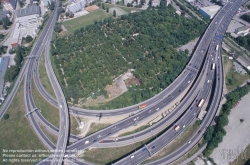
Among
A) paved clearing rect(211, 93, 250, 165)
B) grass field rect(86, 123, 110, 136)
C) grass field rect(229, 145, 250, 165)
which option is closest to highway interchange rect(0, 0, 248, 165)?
grass field rect(86, 123, 110, 136)

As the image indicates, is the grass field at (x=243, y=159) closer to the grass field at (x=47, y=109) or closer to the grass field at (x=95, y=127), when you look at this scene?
the grass field at (x=95, y=127)

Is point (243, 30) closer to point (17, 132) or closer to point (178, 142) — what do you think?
point (178, 142)

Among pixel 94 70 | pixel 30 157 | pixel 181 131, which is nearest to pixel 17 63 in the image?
pixel 94 70

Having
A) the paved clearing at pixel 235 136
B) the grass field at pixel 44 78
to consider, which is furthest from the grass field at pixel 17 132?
the paved clearing at pixel 235 136

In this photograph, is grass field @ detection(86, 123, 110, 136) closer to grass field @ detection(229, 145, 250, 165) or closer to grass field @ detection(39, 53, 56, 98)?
grass field @ detection(39, 53, 56, 98)

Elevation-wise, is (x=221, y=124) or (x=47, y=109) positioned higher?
(x=221, y=124)

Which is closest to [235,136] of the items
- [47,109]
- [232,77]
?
[232,77]

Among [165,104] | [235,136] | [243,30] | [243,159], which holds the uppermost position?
[243,30]
